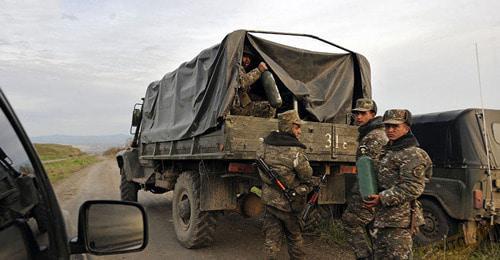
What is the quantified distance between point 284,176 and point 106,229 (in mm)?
3013

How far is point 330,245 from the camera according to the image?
18.9 feet

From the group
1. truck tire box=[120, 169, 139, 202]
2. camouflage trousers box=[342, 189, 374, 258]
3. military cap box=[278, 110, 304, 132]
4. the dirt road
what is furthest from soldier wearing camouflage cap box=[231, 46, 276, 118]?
truck tire box=[120, 169, 139, 202]

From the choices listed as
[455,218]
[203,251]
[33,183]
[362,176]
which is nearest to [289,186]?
[362,176]

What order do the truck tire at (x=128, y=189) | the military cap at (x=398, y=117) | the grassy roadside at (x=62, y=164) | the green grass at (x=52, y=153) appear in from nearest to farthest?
the military cap at (x=398, y=117) → the truck tire at (x=128, y=189) → the grassy roadside at (x=62, y=164) → the green grass at (x=52, y=153)

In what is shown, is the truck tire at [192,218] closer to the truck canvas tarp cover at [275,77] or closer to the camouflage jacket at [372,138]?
the truck canvas tarp cover at [275,77]

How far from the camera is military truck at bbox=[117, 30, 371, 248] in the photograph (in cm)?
486

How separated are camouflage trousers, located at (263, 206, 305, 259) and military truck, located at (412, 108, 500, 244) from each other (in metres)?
2.19

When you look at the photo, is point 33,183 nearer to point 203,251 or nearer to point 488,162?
point 203,251

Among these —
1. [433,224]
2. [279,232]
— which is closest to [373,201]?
[279,232]

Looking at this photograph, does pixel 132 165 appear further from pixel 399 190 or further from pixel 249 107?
pixel 399 190

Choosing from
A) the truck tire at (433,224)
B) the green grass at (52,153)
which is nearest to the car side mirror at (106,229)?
the truck tire at (433,224)

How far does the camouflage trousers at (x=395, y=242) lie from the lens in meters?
3.71

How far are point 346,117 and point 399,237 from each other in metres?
2.48

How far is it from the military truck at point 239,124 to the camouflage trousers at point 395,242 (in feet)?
4.69
